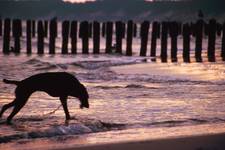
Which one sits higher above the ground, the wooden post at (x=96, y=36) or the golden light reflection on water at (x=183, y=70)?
the wooden post at (x=96, y=36)

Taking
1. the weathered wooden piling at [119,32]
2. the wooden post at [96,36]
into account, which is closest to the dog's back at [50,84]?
the wooden post at [96,36]

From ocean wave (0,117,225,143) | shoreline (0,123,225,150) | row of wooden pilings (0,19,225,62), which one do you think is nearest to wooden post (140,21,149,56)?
row of wooden pilings (0,19,225,62)

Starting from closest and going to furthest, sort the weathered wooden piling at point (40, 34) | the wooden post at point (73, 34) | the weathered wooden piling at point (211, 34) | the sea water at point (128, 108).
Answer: the sea water at point (128, 108)
the weathered wooden piling at point (211, 34)
the weathered wooden piling at point (40, 34)
the wooden post at point (73, 34)

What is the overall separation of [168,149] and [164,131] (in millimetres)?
1102

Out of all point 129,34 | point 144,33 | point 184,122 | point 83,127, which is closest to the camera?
point 83,127

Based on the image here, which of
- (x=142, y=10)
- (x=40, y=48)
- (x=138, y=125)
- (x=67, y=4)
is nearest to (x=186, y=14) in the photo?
(x=142, y=10)

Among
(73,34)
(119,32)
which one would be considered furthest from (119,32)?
(73,34)

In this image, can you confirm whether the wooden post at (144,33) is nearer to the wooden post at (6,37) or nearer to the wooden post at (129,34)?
the wooden post at (129,34)

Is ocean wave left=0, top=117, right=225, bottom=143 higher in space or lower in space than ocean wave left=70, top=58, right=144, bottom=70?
lower

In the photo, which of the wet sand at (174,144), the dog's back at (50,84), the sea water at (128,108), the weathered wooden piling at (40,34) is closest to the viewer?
the wet sand at (174,144)

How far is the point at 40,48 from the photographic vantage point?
71.7 ft

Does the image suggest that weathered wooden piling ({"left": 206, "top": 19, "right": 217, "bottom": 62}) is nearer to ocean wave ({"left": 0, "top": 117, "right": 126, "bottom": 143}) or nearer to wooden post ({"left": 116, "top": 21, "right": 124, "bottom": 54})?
wooden post ({"left": 116, "top": 21, "right": 124, "bottom": 54})

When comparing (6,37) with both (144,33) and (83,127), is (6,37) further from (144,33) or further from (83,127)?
(83,127)

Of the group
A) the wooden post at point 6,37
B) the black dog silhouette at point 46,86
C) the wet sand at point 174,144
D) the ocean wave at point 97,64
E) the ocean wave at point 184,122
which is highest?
the wooden post at point 6,37
